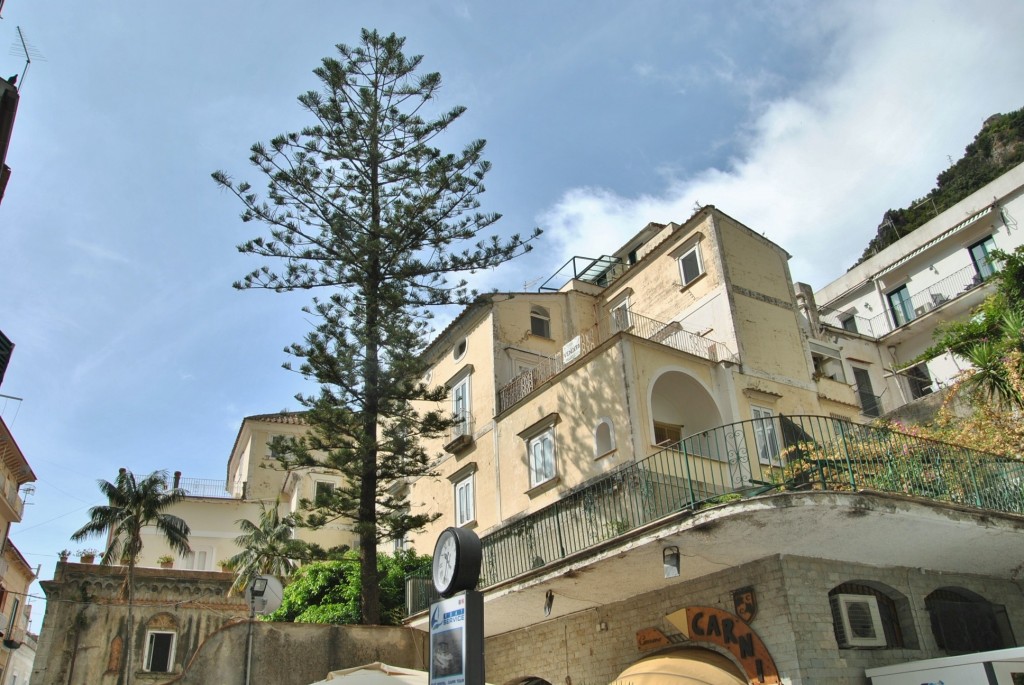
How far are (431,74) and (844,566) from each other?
14710 millimetres

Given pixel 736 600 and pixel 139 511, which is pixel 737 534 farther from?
pixel 139 511

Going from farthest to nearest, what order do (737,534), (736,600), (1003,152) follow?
(1003,152), (736,600), (737,534)

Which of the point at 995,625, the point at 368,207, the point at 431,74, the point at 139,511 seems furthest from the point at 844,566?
the point at 139,511

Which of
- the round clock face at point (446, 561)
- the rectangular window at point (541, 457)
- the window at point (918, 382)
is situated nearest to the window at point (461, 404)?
the rectangular window at point (541, 457)

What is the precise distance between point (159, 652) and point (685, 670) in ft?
61.8

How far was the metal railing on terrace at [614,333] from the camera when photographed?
18422 mm

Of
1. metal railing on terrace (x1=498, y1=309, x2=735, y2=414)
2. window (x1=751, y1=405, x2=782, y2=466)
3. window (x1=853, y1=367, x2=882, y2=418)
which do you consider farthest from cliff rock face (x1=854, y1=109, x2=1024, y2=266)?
window (x1=751, y1=405, x2=782, y2=466)

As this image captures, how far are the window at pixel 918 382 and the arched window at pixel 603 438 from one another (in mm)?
16234

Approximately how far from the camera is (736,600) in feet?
31.3

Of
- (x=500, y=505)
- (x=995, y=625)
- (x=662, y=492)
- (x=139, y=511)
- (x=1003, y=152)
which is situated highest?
(x=1003, y=152)

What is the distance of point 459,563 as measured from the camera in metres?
6.86

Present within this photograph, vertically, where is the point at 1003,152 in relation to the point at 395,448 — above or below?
above

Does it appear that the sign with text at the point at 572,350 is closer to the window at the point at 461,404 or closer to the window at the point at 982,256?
the window at the point at 461,404

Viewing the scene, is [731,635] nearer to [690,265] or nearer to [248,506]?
[690,265]
